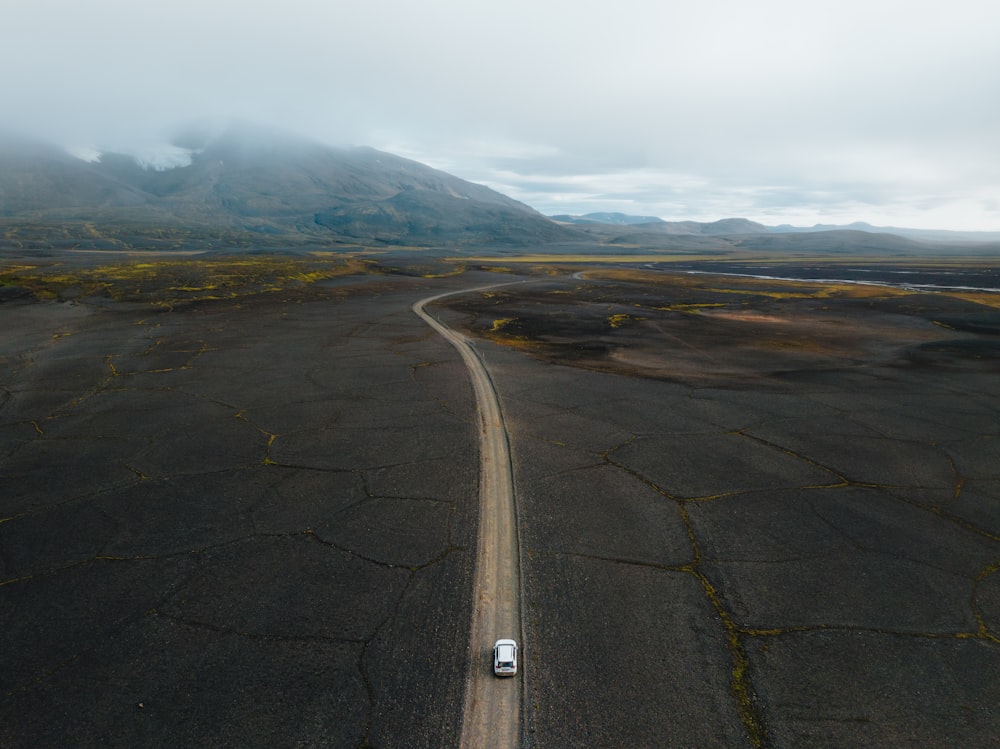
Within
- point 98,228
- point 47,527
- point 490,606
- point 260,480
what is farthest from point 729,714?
point 98,228

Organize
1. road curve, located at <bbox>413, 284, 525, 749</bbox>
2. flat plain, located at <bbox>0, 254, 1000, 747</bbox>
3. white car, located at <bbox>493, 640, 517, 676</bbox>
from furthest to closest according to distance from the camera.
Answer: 1. white car, located at <bbox>493, 640, 517, 676</bbox>
2. flat plain, located at <bbox>0, 254, 1000, 747</bbox>
3. road curve, located at <bbox>413, 284, 525, 749</bbox>

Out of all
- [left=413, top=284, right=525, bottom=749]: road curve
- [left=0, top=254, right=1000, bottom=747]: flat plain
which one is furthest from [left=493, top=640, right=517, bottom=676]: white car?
[left=0, top=254, right=1000, bottom=747]: flat plain

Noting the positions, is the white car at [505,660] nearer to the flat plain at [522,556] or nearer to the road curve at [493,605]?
the road curve at [493,605]

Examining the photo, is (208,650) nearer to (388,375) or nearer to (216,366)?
(388,375)

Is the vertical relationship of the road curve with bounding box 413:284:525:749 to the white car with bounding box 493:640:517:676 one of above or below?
below

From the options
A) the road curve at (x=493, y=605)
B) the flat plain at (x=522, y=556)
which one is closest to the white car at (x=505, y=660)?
the road curve at (x=493, y=605)

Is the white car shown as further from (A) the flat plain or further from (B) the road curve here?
(A) the flat plain

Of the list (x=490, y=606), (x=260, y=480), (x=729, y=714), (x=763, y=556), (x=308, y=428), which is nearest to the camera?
(x=729, y=714)
